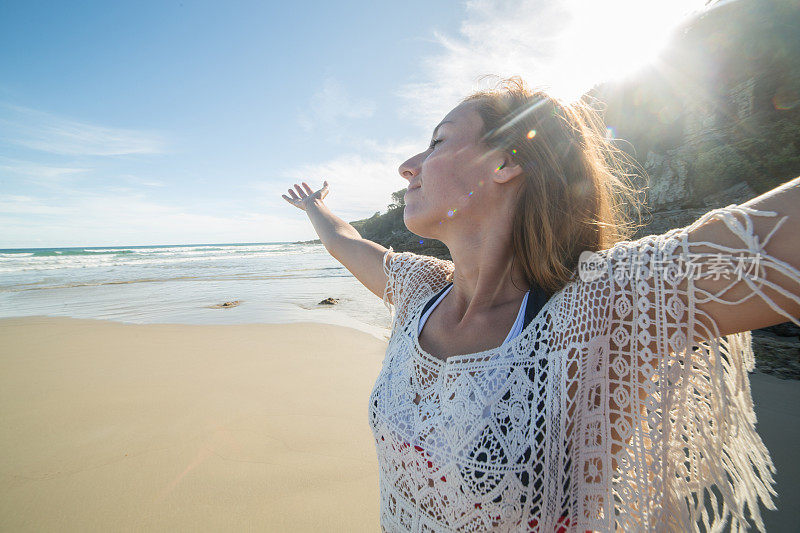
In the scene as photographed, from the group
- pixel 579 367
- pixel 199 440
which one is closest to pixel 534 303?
pixel 579 367

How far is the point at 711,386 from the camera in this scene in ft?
2.90

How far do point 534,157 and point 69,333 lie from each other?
24.3ft

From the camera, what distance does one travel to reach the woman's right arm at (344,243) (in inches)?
80.4

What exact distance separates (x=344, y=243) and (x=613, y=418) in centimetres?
175

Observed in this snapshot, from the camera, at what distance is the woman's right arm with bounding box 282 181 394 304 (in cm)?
204

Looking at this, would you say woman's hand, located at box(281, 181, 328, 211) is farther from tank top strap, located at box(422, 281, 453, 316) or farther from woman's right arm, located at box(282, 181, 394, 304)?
tank top strap, located at box(422, 281, 453, 316)

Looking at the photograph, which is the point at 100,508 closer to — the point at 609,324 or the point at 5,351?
the point at 609,324

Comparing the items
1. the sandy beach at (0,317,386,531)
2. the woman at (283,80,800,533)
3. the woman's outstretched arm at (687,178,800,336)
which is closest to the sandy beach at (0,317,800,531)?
the sandy beach at (0,317,386,531)

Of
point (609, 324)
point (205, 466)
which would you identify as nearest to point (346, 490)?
point (205, 466)

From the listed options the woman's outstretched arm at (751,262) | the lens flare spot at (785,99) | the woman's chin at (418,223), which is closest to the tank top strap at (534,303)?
the woman's outstretched arm at (751,262)

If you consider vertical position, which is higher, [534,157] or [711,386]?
[534,157]

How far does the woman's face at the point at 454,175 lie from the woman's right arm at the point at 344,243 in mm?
535

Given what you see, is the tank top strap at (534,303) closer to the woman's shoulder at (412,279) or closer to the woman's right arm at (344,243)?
the woman's shoulder at (412,279)

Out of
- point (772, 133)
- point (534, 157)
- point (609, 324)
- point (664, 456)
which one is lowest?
point (664, 456)
